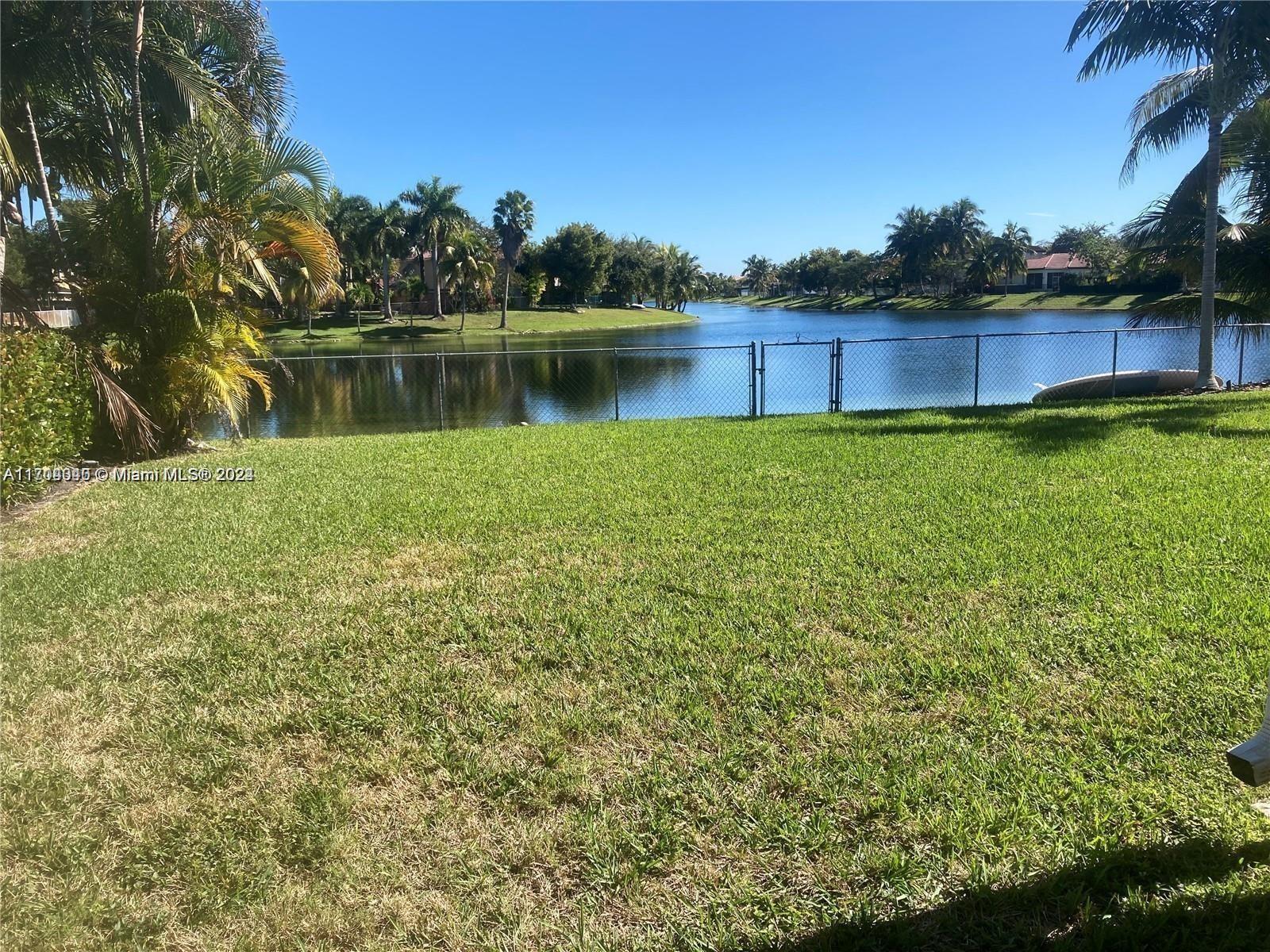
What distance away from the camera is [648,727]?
320 cm

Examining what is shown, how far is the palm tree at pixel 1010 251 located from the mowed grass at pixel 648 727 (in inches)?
3826

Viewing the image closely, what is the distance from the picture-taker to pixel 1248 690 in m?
3.23

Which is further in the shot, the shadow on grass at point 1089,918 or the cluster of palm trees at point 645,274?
the cluster of palm trees at point 645,274

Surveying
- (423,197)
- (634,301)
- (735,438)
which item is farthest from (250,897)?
(634,301)

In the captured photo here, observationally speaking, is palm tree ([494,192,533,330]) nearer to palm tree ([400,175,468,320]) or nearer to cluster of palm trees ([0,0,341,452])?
palm tree ([400,175,468,320])

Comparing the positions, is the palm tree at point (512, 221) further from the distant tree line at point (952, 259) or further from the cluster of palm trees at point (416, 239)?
the distant tree line at point (952, 259)

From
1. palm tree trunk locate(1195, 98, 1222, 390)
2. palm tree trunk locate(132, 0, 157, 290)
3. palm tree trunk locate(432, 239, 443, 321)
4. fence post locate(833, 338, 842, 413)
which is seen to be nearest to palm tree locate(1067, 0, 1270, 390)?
palm tree trunk locate(1195, 98, 1222, 390)

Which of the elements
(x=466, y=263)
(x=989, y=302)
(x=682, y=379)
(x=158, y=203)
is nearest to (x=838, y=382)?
(x=158, y=203)

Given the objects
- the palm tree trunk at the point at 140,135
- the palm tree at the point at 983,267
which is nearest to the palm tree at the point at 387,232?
the palm tree trunk at the point at 140,135

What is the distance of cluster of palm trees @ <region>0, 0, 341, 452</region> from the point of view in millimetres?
9219

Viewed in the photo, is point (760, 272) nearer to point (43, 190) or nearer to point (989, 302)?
point (989, 302)

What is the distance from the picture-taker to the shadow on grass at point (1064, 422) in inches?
347

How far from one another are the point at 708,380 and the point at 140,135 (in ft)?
55.6

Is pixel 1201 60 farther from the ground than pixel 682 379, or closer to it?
farther from the ground
